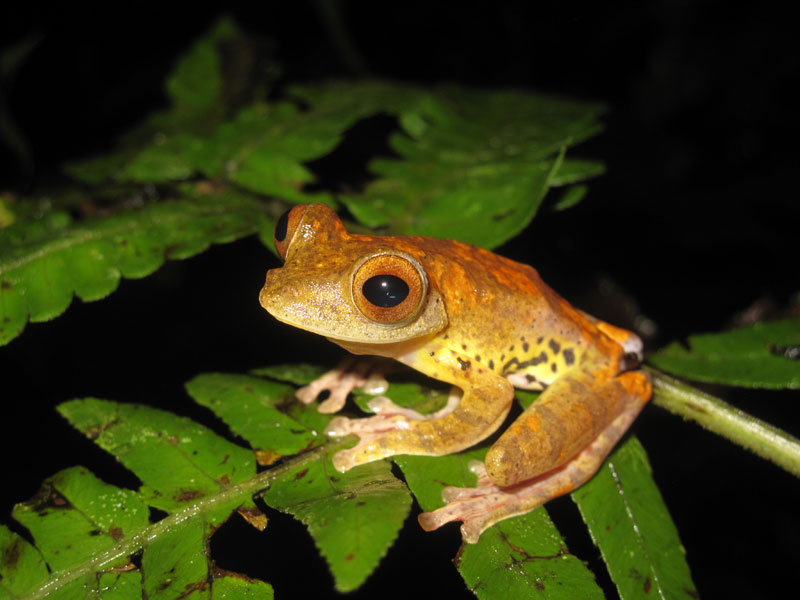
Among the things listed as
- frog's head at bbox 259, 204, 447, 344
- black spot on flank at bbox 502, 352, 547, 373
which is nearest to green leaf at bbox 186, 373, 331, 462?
frog's head at bbox 259, 204, 447, 344

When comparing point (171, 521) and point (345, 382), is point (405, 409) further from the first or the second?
point (171, 521)

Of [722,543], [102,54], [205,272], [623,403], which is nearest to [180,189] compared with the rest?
[205,272]

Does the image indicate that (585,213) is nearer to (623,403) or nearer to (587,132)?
(587,132)

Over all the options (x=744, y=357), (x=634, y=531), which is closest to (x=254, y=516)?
(x=634, y=531)

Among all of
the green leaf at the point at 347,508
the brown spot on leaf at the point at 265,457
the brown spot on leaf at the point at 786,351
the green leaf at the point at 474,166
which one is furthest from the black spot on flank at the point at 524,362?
the brown spot on leaf at the point at 786,351

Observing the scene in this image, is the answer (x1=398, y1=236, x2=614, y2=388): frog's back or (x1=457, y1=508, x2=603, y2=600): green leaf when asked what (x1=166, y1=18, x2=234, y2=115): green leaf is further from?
(x1=457, y1=508, x2=603, y2=600): green leaf
